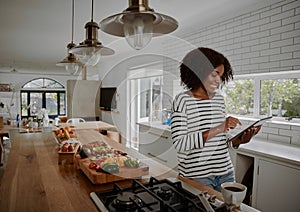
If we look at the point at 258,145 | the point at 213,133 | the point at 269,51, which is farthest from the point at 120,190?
the point at 269,51

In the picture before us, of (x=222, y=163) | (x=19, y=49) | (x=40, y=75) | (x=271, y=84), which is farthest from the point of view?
(x=40, y=75)

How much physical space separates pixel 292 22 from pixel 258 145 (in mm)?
1225

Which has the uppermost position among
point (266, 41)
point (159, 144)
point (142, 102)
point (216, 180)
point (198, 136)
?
point (266, 41)

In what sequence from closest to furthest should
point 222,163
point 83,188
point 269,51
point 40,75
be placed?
1. point 83,188
2. point 222,163
3. point 269,51
4. point 40,75

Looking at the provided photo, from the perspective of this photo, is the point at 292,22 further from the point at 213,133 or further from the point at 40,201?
the point at 40,201

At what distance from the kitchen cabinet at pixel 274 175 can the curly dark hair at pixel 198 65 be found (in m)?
1.06

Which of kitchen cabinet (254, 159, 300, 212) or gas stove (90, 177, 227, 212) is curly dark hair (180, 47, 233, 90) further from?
kitchen cabinet (254, 159, 300, 212)

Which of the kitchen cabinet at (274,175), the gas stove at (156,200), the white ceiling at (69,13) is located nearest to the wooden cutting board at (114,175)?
the gas stove at (156,200)

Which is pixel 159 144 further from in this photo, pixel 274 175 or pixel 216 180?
pixel 216 180

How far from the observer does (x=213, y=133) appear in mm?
1236

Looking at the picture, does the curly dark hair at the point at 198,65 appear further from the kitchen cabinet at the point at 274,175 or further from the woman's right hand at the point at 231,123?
the kitchen cabinet at the point at 274,175

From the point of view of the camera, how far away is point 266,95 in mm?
2652

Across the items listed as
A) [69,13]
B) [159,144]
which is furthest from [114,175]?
[69,13]

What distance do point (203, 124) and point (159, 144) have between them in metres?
1.98
